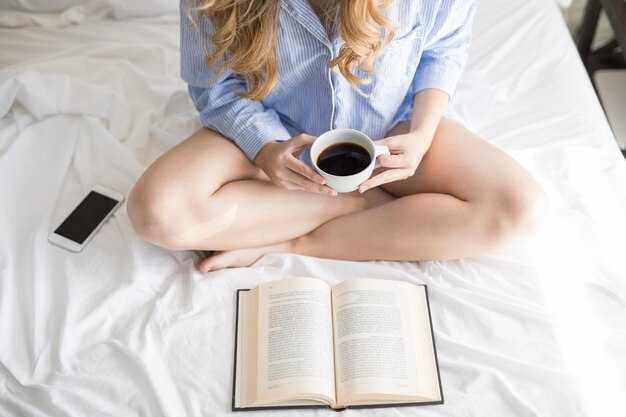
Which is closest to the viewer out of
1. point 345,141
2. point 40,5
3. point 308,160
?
point 345,141

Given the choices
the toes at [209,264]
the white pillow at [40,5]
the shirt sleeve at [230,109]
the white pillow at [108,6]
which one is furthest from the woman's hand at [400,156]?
the white pillow at [40,5]

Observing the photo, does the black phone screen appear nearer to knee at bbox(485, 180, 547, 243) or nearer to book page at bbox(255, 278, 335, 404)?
book page at bbox(255, 278, 335, 404)

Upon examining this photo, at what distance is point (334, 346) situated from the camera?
0.90 metres

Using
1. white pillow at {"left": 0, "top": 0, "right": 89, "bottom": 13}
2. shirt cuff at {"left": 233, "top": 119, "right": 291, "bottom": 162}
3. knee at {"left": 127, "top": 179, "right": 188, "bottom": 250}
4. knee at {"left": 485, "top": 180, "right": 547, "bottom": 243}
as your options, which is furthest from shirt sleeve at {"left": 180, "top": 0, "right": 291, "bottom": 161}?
white pillow at {"left": 0, "top": 0, "right": 89, "bottom": 13}

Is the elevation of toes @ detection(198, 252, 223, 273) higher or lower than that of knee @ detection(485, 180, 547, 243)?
lower

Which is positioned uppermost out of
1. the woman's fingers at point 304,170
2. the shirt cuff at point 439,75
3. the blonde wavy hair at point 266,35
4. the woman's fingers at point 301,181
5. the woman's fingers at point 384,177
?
the blonde wavy hair at point 266,35

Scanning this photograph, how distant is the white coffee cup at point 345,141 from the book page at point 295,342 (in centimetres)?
21

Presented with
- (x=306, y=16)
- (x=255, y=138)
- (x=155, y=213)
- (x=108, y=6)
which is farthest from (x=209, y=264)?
(x=108, y=6)

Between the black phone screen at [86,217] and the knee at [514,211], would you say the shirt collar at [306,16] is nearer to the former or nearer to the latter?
the knee at [514,211]

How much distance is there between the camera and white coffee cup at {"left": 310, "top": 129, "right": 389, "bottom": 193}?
0.80 m

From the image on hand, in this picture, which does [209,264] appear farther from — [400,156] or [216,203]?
[400,156]

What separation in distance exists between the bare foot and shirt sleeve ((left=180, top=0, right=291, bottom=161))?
0.58ft

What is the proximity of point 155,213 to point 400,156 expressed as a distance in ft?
1.42

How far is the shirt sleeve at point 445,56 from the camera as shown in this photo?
39.3 inches
